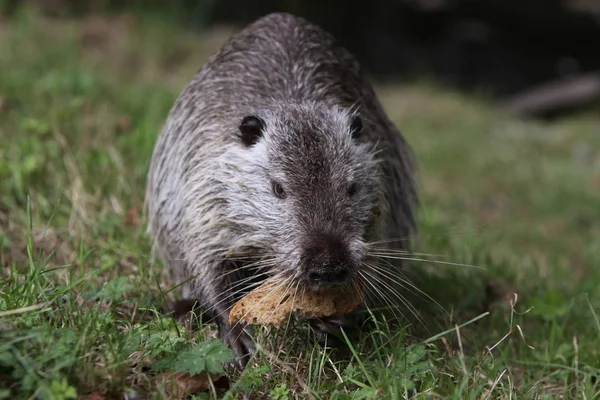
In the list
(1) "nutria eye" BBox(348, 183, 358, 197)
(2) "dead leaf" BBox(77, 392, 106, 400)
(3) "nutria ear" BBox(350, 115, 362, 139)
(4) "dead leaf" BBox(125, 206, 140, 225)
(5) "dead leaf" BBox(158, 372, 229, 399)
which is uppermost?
(3) "nutria ear" BBox(350, 115, 362, 139)

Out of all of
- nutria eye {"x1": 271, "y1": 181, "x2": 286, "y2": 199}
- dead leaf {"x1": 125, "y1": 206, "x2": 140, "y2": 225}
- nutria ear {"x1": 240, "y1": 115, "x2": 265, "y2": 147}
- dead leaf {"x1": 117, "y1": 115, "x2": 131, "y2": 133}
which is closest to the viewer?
nutria eye {"x1": 271, "y1": 181, "x2": 286, "y2": 199}

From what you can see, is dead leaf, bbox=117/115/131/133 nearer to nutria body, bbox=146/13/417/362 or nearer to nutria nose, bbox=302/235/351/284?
nutria body, bbox=146/13/417/362

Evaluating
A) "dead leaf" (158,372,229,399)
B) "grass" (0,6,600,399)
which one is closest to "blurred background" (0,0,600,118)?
"grass" (0,6,600,399)

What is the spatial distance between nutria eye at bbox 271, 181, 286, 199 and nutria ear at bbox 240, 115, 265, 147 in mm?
245

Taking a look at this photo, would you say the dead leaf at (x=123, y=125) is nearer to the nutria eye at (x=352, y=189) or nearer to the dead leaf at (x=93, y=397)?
the nutria eye at (x=352, y=189)

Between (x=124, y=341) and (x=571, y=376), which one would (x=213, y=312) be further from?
(x=571, y=376)

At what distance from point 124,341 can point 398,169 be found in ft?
6.45

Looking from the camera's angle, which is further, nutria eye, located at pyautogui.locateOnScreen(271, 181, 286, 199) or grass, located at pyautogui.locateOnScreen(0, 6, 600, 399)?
nutria eye, located at pyautogui.locateOnScreen(271, 181, 286, 199)

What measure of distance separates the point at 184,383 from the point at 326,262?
0.64 metres

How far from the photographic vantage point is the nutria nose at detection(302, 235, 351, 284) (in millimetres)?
2762

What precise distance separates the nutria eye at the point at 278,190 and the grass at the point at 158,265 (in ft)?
1.79

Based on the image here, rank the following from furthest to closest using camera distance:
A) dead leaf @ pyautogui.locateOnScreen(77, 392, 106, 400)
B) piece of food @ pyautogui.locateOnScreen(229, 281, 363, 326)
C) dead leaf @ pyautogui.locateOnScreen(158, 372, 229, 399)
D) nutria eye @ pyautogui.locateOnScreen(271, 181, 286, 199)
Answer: nutria eye @ pyautogui.locateOnScreen(271, 181, 286, 199) → piece of food @ pyautogui.locateOnScreen(229, 281, 363, 326) → dead leaf @ pyautogui.locateOnScreen(158, 372, 229, 399) → dead leaf @ pyautogui.locateOnScreen(77, 392, 106, 400)

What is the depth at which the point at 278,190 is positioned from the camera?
123 inches

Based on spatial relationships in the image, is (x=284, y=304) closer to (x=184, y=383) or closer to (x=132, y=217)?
(x=184, y=383)
